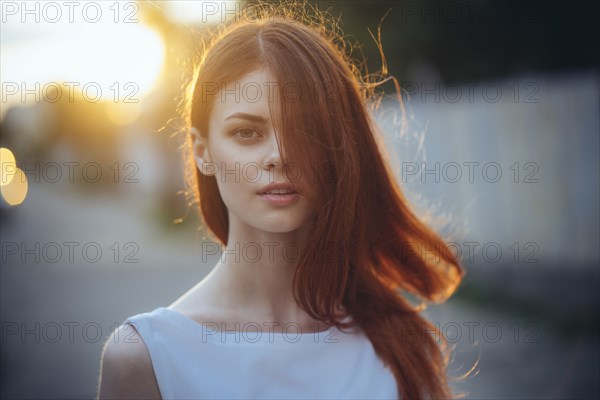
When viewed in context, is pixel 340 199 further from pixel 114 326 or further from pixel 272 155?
pixel 114 326

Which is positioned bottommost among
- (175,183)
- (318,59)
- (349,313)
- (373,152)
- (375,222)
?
(175,183)

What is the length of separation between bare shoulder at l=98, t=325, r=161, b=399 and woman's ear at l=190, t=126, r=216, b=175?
1.97 feet

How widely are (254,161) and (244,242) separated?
0.35 m

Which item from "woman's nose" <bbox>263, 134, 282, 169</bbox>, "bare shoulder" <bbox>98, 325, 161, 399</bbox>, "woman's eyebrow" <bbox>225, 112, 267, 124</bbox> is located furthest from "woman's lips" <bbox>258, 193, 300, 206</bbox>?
"bare shoulder" <bbox>98, 325, 161, 399</bbox>

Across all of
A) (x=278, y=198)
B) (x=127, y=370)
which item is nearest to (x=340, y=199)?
(x=278, y=198)

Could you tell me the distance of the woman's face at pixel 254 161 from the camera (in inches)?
81.7

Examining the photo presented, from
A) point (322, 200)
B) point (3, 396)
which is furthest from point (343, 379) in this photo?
point (3, 396)

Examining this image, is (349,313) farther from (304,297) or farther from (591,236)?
(591,236)

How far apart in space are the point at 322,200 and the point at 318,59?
466mm

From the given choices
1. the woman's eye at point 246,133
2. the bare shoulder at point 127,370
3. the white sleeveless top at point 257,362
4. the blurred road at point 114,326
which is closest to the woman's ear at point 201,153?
the woman's eye at point 246,133

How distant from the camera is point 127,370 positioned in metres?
1.95

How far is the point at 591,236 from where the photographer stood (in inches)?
335

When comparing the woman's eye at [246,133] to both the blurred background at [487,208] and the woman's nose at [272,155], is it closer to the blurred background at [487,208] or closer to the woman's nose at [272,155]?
the woman's nose at [272,155]

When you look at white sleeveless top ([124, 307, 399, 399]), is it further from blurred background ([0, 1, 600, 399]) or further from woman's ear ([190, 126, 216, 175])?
blurred background ([0, 1, 600, 399])
